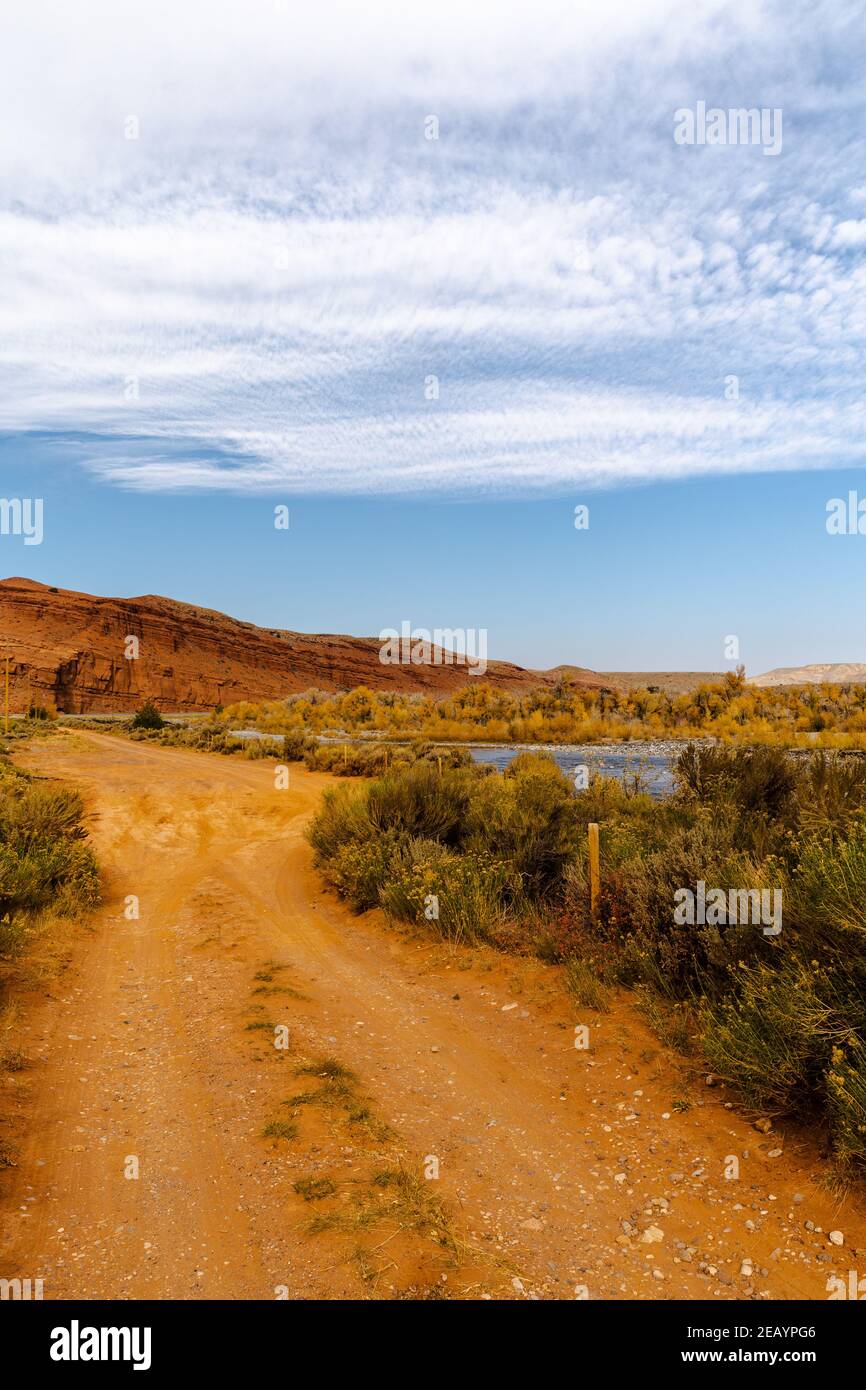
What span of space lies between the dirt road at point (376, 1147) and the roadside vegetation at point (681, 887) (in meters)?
0.37

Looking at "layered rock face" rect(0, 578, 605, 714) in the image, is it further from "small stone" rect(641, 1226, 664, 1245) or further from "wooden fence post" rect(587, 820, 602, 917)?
"small stone" rect(641, 1226, 664, 1245)

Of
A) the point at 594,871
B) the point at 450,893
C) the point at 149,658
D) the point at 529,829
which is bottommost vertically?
the point at 450,893

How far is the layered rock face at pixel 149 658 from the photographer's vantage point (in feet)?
221

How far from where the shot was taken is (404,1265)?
128 inches

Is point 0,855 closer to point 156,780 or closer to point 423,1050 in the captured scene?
point 423,1050

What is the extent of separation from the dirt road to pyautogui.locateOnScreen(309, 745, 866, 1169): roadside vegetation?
14.5 inches

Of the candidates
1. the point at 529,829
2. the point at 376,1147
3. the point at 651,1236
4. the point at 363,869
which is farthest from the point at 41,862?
the point at 651,1236

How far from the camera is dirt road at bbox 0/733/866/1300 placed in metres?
3.31

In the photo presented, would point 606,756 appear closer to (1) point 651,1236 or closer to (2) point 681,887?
(2) point 681,887

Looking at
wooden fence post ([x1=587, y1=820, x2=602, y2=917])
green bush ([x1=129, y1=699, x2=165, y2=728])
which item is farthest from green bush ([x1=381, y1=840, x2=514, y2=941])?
green bush ([x1=129, y1=699, x2=165, y2=728])

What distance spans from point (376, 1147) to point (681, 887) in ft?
10.5

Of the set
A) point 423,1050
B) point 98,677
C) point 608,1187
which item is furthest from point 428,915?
point 98,677

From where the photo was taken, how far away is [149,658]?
7581 centimetres
